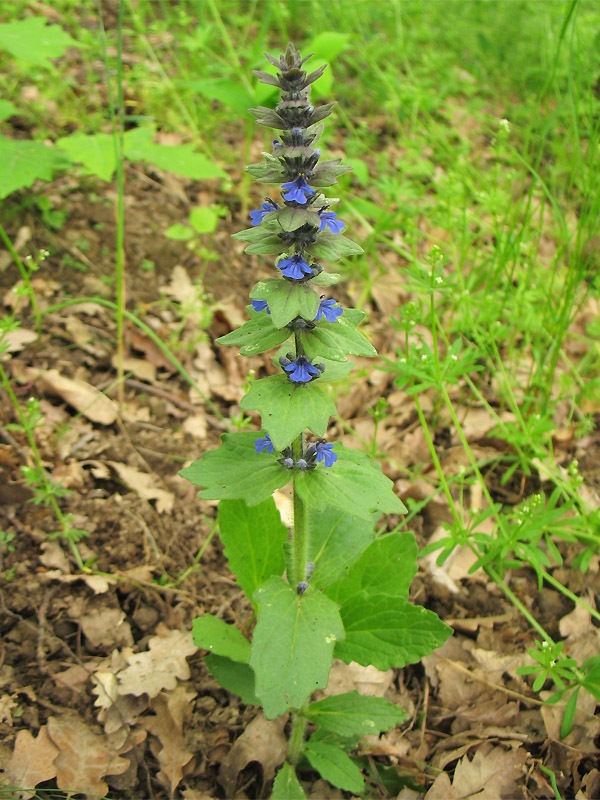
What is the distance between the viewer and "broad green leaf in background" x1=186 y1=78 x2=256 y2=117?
15.8 feet

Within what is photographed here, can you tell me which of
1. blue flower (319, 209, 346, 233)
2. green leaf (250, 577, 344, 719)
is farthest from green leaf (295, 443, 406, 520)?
blue flower (319, 209, 346, 233)

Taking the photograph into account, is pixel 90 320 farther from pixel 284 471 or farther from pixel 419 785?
pixel 419 785

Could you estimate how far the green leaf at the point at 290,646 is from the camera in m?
2.16

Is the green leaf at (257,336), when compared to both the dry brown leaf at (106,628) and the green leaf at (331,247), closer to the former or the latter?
the green leaf at (331,247)

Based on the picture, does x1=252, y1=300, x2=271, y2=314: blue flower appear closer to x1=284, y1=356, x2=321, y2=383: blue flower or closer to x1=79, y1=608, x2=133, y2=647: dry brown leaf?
x1=284, y1=356, x2=321, y2=383: blue flower

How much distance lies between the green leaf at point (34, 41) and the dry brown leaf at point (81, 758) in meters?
3.93

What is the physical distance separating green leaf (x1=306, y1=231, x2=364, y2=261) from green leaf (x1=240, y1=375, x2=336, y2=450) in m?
0.46

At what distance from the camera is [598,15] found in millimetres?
6348

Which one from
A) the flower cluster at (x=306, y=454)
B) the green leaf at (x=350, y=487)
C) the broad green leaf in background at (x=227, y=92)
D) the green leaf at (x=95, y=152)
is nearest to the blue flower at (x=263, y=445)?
the flower cluster at (x=306, y=454)

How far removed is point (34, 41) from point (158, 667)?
4.10 meters

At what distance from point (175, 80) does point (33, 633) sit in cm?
522

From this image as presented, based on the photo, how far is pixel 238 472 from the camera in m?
2.34

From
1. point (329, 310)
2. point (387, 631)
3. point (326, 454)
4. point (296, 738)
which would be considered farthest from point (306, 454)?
point (296, 738)

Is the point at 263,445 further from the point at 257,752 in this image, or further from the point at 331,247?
the point at 257,752
